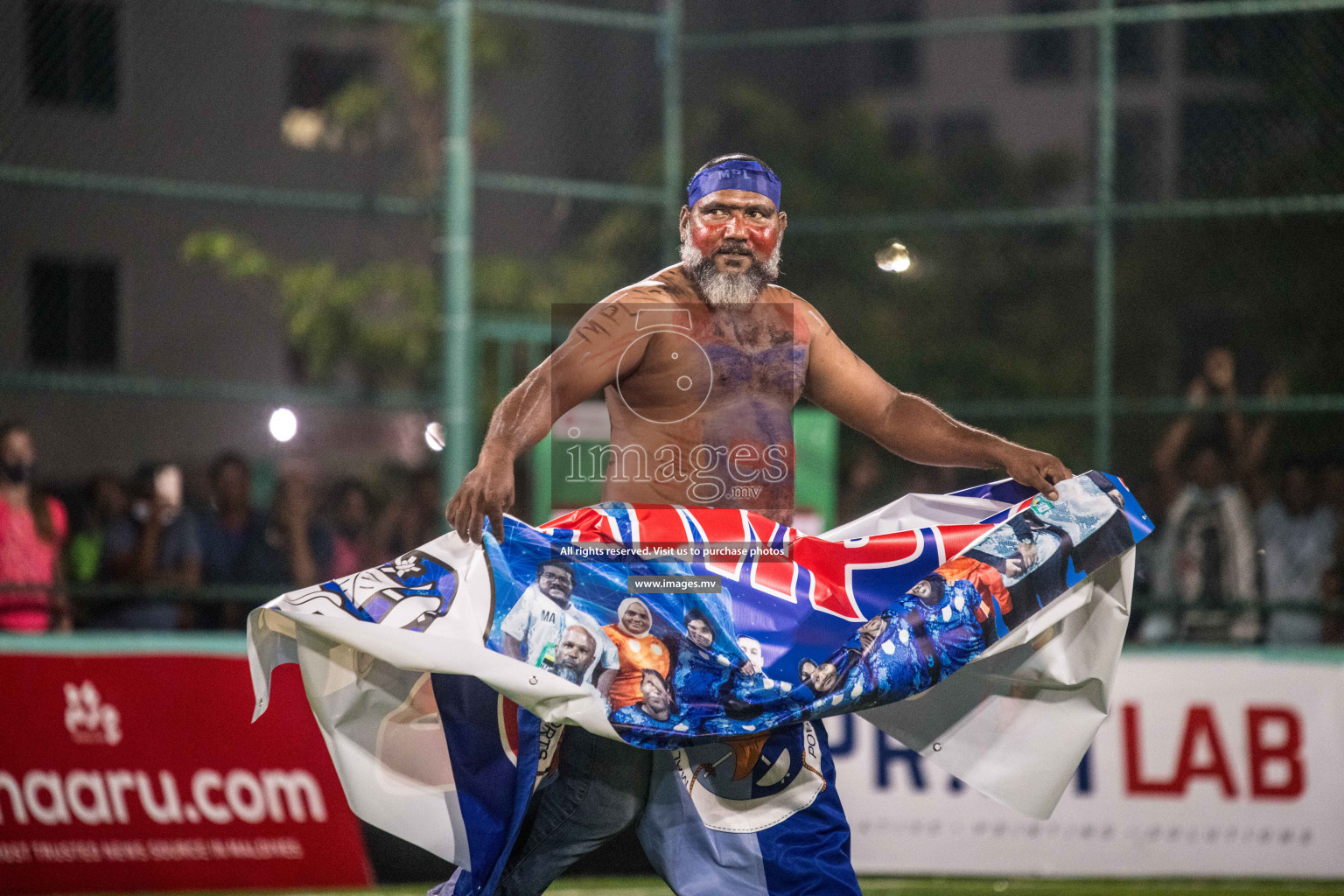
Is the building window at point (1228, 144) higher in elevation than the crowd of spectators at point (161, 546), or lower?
higher

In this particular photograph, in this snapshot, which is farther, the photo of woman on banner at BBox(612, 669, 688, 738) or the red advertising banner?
the red advertising banner

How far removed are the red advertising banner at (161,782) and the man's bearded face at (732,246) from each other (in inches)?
115

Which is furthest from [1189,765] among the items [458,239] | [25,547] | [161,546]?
[25,547]

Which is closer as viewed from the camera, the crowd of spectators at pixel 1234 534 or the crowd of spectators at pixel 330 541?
the crowd of spectators at pixel 330 541

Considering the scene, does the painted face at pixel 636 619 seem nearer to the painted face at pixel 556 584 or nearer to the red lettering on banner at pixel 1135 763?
the painted face at pixel 556 584

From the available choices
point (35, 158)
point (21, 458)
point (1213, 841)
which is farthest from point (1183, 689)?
point (35, 158)

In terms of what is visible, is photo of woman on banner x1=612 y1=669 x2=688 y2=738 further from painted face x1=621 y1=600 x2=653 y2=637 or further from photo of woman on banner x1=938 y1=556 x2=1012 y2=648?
photo of woman on banner x1=938 y1=556 x2=1012 y2=648

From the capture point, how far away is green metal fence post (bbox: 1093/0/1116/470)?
703 cm

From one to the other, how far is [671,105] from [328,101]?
11.5m

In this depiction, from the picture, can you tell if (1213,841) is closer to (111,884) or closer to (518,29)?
(111,884)

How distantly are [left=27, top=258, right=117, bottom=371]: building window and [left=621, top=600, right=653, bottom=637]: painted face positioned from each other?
685cm

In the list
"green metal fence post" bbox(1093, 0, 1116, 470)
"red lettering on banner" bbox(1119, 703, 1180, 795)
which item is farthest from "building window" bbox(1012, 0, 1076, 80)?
"red lettering on banner" bbox(1119, 703, 1180, 795)

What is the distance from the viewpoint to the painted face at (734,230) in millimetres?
3521

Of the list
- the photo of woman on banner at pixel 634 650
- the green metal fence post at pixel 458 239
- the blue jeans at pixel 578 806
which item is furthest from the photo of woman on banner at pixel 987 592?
the green metal fence post at pixel 458 239
